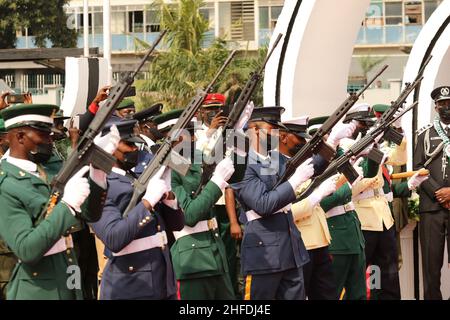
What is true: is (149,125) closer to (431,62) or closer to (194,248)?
(194,248)

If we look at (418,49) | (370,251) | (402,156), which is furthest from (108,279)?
(418,49)

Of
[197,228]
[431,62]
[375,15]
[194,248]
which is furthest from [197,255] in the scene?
[375,15]

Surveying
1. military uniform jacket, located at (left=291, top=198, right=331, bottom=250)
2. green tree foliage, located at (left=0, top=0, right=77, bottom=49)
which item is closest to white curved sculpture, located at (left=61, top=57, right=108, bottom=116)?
→ military uniform jacket, located at (left=291, top=198, right=331, bottom=250)

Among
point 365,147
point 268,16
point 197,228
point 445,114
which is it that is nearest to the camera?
point 197,228

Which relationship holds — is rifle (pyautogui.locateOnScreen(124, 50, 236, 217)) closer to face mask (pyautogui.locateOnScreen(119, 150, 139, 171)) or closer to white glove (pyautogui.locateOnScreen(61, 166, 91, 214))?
face mask (pyautogui.locateOnScreen(119, 150, 139, 171))

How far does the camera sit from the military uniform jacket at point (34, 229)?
564 centimetres

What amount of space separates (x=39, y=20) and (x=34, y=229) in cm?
3305

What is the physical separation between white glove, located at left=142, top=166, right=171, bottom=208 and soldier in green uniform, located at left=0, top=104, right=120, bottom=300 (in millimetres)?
437

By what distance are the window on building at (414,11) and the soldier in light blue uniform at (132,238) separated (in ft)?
132

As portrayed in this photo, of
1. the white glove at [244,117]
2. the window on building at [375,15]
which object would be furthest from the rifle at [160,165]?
the window on building at [375,15]

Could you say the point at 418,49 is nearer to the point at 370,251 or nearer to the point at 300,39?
the point at 300,39

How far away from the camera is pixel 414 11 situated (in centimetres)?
4559

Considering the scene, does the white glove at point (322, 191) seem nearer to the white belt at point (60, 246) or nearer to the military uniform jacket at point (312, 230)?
the military uniform jacket at point (312, 230)
